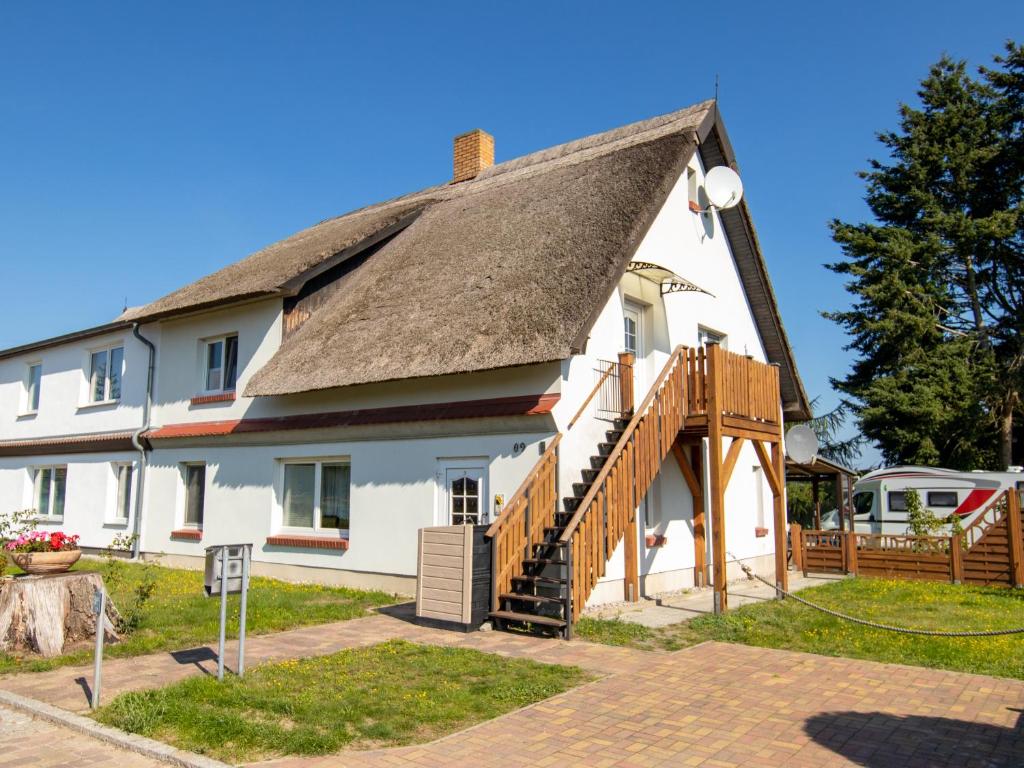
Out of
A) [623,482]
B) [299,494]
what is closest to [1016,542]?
[623,482]

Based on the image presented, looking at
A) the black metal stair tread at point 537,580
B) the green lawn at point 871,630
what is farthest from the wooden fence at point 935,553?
the black metal stair tread at point 537,580

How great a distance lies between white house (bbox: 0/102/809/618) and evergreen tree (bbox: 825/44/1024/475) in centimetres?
1191

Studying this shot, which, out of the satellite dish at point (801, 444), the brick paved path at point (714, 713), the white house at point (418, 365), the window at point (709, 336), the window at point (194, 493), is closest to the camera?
the brick paved path at point (714, 713)

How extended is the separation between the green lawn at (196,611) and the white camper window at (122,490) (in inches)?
151

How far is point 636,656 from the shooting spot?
8.66 metres

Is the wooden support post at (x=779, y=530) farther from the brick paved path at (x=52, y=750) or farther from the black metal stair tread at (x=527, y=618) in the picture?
the brick paved path at (x=52, y=750)

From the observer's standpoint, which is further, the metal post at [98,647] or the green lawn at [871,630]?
the green lawn at [871,630]

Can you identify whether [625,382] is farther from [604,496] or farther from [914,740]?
[914,740]

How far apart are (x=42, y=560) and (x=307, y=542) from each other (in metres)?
5.92

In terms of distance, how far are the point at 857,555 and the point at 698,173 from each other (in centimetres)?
953

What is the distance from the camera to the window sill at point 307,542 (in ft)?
45.9

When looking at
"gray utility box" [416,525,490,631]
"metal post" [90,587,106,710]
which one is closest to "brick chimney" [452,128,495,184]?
"gray utility box" [416,525,490,631]

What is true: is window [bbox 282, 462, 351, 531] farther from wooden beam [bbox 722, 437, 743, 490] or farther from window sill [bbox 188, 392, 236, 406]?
wooden beam [bbox 722, 437, 743, 490]

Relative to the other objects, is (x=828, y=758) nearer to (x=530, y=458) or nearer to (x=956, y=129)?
(x=530, y=458)
